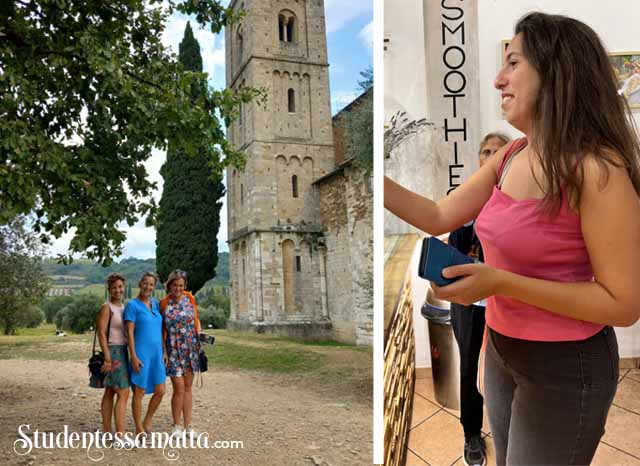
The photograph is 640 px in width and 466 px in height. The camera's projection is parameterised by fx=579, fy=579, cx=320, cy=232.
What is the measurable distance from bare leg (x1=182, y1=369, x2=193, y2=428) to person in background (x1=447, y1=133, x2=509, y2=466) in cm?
168

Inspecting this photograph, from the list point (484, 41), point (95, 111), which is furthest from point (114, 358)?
point (484, 41)

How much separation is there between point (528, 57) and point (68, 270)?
2624 mm

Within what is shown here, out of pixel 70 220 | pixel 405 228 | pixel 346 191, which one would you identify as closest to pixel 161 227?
pixel 70 220

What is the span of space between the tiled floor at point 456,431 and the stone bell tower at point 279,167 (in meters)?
1.53

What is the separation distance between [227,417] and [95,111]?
1819mm

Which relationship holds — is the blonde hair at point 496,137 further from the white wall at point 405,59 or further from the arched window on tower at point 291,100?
the arched window on tower at point 291,100

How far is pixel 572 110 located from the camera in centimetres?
113

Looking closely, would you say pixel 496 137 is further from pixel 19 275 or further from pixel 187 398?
pixel 19 275

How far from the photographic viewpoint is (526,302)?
3.69ft

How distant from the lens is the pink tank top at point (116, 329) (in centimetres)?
301

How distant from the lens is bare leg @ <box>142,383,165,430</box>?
3074 mm

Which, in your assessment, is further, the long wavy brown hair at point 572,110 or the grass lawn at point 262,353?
the grass lawn at point 262,353

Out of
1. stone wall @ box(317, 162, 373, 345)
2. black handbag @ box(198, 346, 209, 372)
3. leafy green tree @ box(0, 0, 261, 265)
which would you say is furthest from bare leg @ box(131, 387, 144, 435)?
stone wall @ box(317, 162, 373, 345)

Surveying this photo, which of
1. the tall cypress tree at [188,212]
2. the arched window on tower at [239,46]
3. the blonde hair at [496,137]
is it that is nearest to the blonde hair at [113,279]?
the tall cypress tree at [188,212]
